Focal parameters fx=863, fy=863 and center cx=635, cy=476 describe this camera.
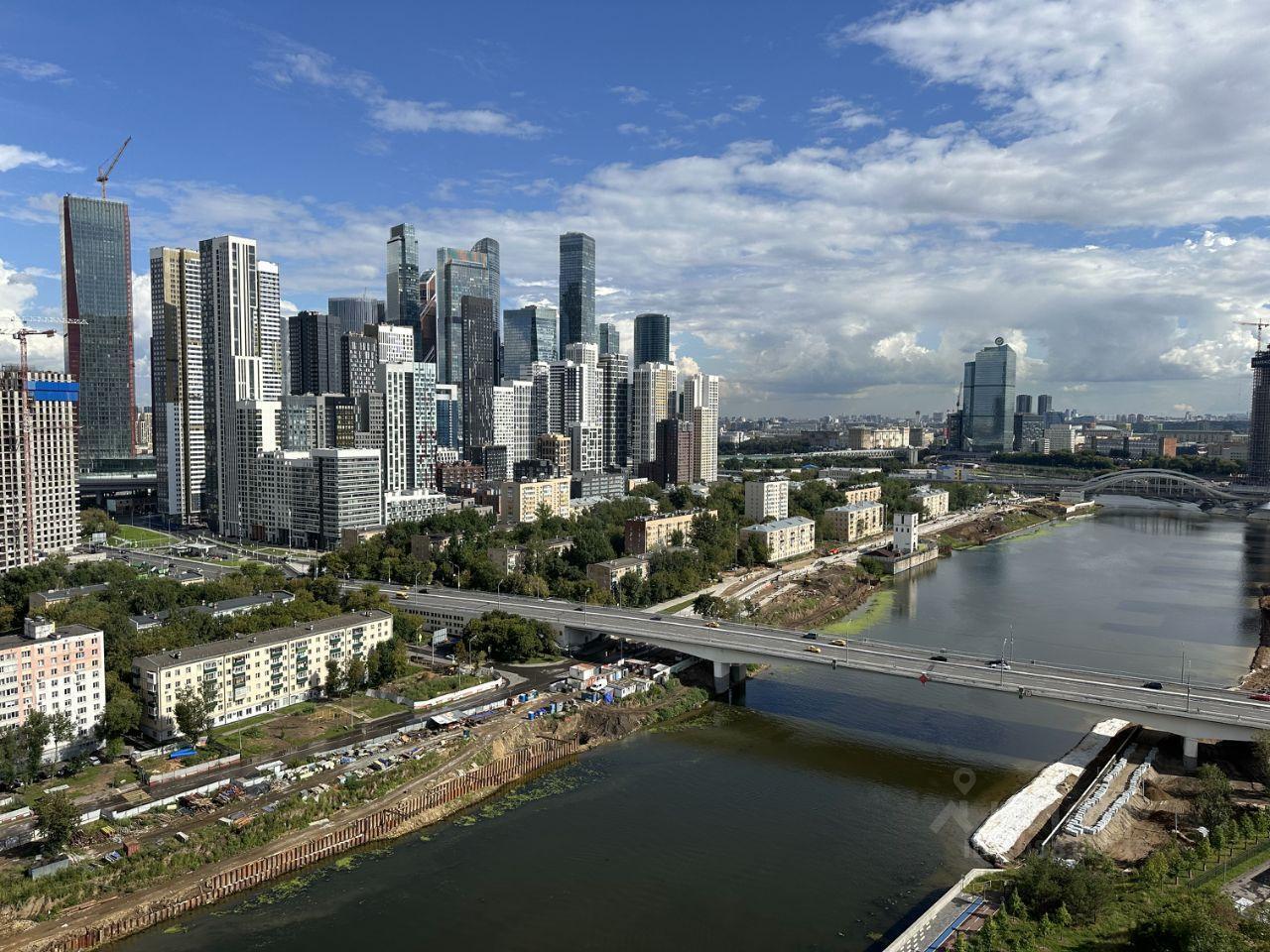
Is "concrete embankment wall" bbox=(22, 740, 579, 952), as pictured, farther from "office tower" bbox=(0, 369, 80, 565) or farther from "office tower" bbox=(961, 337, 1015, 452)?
"office tower" bbox=(961, 337, 1015, 452)

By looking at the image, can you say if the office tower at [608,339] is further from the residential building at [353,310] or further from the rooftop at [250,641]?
the rooftop at [250,641]

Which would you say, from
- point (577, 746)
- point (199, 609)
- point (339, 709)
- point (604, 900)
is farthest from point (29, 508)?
point (604, 900)

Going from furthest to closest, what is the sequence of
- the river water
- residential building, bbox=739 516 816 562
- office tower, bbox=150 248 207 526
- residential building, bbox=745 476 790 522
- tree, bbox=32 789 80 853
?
office tower, bbox=150 248 207 526 < residential building, bbox=745 476 790 522 < residential building, bbox=739 516 816 562 < tree, bbox=32 789 80 853 < the river water

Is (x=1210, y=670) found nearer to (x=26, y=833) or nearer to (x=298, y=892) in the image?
(x=298, y=892)

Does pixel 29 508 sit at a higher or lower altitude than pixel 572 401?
lower

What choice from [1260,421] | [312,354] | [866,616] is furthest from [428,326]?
[1260,421]

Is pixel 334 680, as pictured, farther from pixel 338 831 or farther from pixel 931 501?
pixel 931 501

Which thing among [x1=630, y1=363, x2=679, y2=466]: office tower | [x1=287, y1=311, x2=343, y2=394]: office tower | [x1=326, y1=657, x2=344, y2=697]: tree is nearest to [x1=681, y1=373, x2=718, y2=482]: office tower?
[x1=630, y1=363, x2=679, y2=466]: office tower
